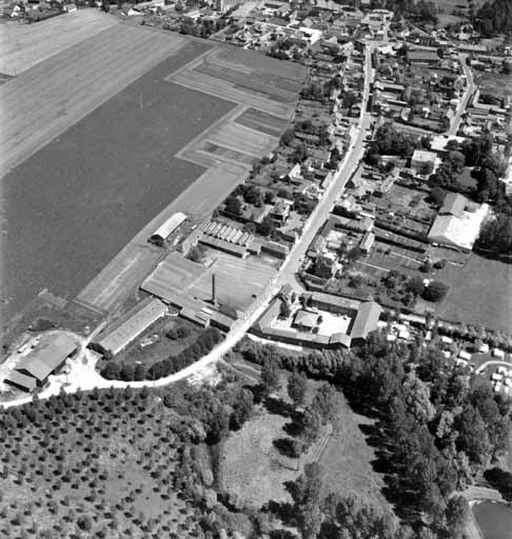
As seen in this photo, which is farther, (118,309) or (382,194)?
(382,194)

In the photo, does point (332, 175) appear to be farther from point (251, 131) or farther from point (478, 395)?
point (478, 395)

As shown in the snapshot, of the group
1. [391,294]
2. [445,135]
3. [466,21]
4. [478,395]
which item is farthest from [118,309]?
[466,21]

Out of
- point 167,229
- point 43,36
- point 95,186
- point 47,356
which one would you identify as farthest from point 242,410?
point 43,36

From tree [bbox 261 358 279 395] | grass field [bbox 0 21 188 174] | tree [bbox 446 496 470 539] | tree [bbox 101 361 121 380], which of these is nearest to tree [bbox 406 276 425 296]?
tree [bbox 261 358 279 395]

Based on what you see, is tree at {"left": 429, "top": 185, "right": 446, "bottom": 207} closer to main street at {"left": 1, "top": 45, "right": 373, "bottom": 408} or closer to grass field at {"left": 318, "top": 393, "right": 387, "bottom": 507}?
main street at {"left": 1, "top": 45, "right": 373, "bottom": 408}

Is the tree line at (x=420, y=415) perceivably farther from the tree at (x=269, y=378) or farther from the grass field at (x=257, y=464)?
the grass field at (x=257, y=464)

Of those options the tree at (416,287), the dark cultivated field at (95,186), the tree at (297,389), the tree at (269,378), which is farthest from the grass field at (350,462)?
the dark cultivated field at (95,186)
